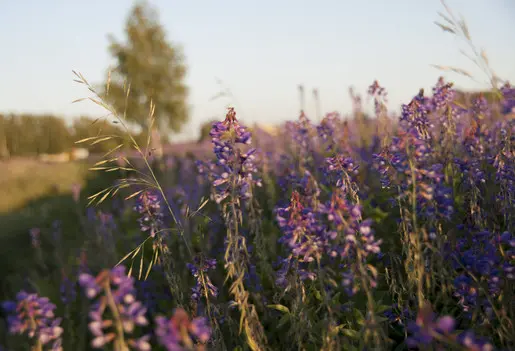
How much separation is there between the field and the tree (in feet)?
86.4

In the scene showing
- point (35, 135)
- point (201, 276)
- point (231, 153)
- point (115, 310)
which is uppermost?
point (35, 135)

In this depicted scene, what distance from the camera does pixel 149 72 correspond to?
1215 inches

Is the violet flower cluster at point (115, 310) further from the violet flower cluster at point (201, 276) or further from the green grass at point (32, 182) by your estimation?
the green grass at point (32, 182)

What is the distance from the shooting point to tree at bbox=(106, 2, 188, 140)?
1211 inches

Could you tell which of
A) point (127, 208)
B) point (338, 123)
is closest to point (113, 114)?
point (338, 123)

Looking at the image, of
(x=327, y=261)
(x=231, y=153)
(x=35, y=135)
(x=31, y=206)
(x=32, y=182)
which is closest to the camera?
(x=231, y=153)

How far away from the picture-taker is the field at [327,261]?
1.64 meters

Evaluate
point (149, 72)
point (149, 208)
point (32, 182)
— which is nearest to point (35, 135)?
point (149, 72)

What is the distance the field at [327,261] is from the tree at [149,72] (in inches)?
1037

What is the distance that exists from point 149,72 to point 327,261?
→ 29788 millimetres

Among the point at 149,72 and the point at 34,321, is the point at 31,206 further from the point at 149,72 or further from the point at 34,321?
the point at 149,72

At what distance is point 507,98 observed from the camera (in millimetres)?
3102


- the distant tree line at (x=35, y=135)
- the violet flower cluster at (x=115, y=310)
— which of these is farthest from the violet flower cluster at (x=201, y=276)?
the distant tree line at (x=35, y=135)

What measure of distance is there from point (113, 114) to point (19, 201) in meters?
10.7
